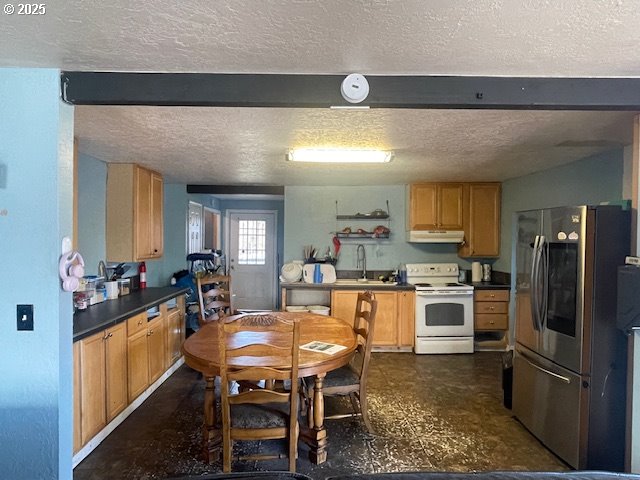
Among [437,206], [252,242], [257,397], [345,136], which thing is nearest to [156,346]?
[257,397]

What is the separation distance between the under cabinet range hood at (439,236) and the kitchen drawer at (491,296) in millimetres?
739

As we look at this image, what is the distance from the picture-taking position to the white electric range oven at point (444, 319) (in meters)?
4.61

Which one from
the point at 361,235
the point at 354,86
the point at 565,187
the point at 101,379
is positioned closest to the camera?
the point at 354,86

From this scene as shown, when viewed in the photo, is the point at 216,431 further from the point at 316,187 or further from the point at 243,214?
the point at 243,214

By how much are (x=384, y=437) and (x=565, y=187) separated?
9.58 ft

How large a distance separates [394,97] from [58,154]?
5.18ft

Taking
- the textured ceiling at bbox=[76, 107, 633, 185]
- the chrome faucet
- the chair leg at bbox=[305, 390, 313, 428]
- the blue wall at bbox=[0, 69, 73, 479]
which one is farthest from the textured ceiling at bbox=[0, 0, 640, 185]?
the chrome faucet

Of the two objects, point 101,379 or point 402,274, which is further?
point 402,274

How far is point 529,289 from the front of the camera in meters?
2.71

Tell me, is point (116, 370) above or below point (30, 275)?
below

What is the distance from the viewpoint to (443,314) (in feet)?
15.1

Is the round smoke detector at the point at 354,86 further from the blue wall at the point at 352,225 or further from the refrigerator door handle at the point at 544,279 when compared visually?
the blue wall at the point at 352,225

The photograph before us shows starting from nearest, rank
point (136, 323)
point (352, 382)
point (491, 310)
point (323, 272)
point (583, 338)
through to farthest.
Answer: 1. point (583, 338)
2. point (352, 382)
3. point (136, 323)
4. point (491, 310)
5. point (323, 272)

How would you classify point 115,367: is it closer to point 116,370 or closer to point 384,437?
point 116,370
